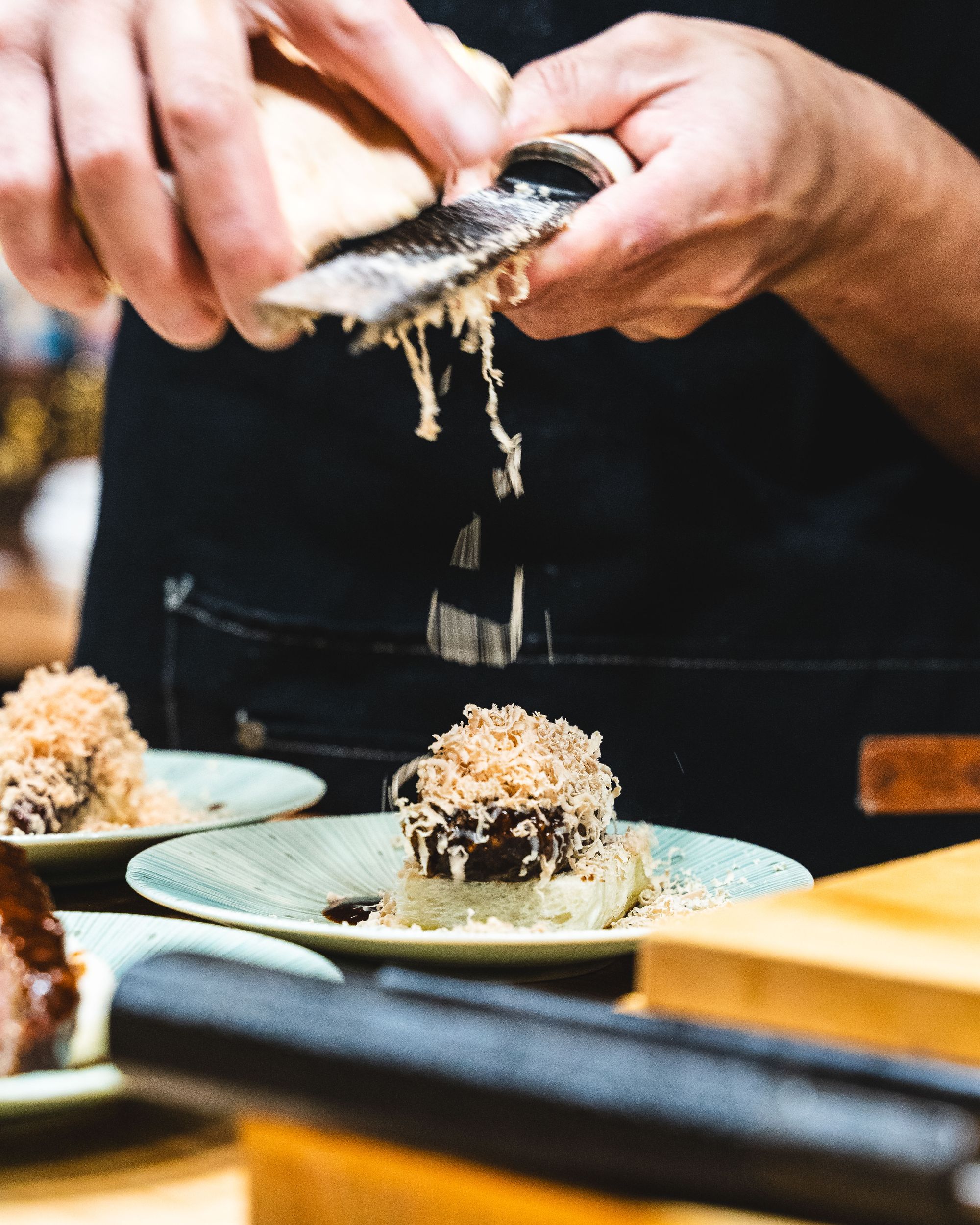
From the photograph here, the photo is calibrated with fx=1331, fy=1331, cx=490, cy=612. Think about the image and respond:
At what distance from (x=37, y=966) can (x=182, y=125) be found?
0.57 meters

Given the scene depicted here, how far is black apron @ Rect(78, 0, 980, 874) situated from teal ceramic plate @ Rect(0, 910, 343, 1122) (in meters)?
0.82

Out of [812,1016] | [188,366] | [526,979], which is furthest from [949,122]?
[812,1016]

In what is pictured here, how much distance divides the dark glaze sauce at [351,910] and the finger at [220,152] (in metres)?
0.47

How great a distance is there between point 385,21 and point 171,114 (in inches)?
6.5

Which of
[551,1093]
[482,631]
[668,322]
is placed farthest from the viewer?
[482,631]

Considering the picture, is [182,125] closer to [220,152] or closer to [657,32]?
[220,152]

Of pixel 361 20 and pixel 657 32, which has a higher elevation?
pixel 657 32

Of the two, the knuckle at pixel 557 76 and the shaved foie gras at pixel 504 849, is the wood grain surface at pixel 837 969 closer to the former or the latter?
the shaved foie gras at pixel 504 849

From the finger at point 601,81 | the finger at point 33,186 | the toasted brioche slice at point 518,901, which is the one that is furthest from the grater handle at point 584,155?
the toasted brioche slice at point 518,901

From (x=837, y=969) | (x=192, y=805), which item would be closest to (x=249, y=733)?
(x=192, y=805)

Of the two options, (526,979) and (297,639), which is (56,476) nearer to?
(297,639)

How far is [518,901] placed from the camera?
3.54 ft

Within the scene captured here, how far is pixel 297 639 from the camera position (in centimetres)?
A: 175

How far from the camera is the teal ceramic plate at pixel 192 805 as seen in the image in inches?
43.8
